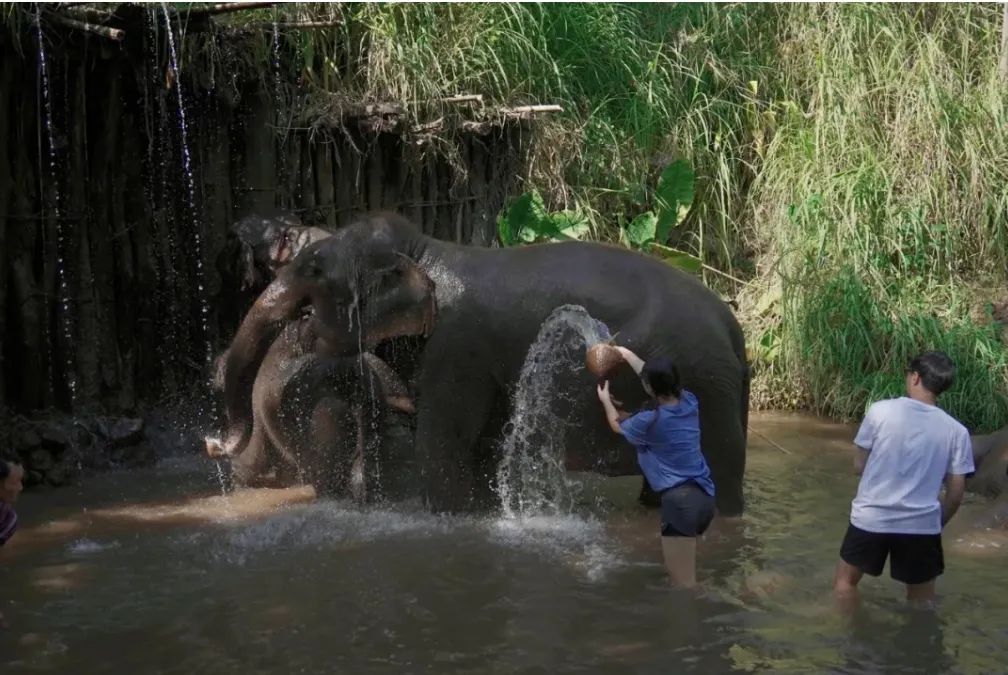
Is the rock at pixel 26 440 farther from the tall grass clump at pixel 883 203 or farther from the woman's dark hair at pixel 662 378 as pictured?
the tall grass clump at pixel 883 203

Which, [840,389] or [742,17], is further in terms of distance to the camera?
[742,17]

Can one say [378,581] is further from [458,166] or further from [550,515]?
[458,166]

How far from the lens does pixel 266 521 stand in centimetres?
649

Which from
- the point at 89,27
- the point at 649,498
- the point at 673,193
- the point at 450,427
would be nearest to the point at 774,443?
the point at 649,498

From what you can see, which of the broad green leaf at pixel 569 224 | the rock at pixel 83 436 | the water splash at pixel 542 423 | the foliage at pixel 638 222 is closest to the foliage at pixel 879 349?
the foliage at pixel 638 222

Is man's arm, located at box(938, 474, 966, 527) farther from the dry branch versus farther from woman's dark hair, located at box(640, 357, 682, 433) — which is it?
the dry branch

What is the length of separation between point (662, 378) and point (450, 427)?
5.38ft

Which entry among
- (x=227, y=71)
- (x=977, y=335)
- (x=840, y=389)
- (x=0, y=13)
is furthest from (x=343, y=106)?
(x=977, y=335)

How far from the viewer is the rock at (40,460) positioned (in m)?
7.26

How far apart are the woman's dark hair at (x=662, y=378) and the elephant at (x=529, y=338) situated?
1.03 m

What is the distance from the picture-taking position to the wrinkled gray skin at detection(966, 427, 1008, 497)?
7523mm

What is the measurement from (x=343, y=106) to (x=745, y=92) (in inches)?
181

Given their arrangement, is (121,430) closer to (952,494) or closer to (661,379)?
(661,379)

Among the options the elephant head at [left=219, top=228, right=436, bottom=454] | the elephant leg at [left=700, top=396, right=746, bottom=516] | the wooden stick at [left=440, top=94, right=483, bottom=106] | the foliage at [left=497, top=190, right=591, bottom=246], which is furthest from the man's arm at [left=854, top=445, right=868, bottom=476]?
the wooden stick at [left=440, top=94, right=483, bottom=106]
